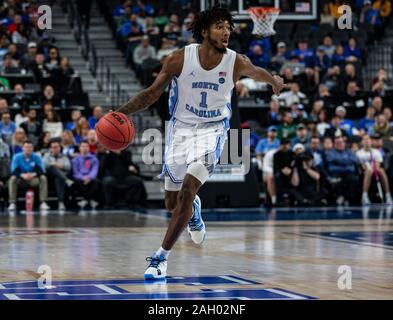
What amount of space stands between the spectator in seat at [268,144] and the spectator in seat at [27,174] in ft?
13.7

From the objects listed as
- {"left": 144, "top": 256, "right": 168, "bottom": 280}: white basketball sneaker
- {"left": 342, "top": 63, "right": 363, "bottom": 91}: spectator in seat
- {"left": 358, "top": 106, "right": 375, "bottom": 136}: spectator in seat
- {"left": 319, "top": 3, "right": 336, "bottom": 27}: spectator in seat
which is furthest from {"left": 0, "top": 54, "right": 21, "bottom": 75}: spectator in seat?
{"left": 144, "top": 256, "right": 168, "bottom": 280}: white basketball sneaker

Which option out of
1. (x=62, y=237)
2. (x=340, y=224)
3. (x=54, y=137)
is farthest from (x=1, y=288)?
(x=54, y=137)

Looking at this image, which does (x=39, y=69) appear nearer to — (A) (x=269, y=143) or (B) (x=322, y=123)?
(A) (x=269, y=143)

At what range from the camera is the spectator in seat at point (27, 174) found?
58.5ft

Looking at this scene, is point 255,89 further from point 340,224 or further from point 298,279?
point 298,279

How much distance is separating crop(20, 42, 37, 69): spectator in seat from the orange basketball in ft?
42.5

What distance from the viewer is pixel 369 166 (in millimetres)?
19891

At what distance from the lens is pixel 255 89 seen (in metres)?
22.0

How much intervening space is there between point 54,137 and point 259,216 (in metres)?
4.63

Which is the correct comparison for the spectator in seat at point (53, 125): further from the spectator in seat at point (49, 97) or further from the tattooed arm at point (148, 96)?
the tattooed arm at point (148, 96)

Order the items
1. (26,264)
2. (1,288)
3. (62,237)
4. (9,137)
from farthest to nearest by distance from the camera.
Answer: (9,137) → (62,237) → (26,264) → (1,288)

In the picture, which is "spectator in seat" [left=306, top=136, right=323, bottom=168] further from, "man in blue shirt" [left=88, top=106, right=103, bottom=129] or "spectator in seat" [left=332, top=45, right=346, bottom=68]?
"spectator in seat" [left=332, top=45, right=346, bottom=68]

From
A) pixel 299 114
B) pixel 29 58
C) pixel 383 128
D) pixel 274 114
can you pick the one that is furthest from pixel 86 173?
pixel 383 128
